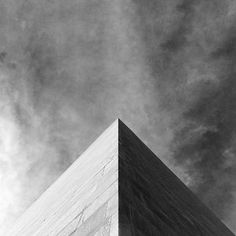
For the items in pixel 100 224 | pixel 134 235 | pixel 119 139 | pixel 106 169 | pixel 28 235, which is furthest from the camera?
pixel 28 235

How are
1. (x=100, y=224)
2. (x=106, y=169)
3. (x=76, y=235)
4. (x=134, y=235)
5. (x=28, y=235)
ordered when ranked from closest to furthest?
(x=134, y=235) → (x=100, y=224) → (x=76, y=235) → (x=106, y=169) → (x=28, y=235)

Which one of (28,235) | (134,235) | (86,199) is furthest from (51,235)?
(28,235)

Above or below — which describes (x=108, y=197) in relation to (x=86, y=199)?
below

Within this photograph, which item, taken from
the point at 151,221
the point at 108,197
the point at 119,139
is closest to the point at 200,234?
the point at 119,139

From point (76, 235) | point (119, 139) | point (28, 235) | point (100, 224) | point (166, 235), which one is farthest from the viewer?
point (28, 235)

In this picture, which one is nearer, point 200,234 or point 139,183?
point 139,183

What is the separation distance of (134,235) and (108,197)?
445mm

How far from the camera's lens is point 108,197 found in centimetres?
226

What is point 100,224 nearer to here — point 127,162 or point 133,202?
point 133,202

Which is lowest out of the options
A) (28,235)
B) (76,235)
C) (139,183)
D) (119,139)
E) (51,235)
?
(76,235)

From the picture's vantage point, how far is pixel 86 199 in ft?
8.92

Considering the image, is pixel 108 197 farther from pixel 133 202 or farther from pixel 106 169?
pixel 106 169

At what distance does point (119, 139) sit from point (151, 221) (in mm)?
1451

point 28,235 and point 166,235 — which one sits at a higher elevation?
point 28,235
